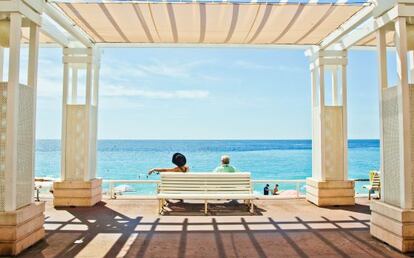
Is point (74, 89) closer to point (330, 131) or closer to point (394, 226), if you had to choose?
point (330, 131)

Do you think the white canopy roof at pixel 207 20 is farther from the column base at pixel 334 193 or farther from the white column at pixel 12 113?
the column base at pixel 334 193

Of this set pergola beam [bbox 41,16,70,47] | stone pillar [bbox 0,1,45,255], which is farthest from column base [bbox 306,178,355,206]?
→ pergola beam [bbox 41,16,70,47]

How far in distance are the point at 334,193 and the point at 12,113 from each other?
229 inches

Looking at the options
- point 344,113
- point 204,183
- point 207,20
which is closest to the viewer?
point 207,20

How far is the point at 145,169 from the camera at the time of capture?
49.2 m

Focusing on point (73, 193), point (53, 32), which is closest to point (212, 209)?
point (73, 193)

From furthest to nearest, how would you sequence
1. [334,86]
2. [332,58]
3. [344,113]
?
[334,86], [332,58], [344,113]

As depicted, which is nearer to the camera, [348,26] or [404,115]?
[404,115]

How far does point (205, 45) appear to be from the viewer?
7.74 m

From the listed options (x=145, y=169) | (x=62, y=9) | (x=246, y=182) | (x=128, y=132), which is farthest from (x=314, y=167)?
(x=128, y=132)

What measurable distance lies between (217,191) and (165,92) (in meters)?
67.7

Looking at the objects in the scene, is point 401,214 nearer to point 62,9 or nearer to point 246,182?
point 246,182

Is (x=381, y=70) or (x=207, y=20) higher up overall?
(x=207, y=20)

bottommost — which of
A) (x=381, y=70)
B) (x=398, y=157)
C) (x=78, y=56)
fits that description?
(x=398, y=157)
